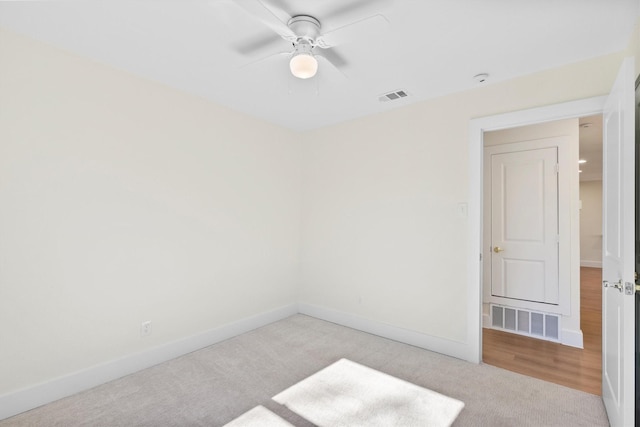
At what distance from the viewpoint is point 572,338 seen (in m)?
3.29

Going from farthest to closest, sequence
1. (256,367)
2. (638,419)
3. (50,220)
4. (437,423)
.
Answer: (256,367) < (50,220) < (437,423) < (638,419)

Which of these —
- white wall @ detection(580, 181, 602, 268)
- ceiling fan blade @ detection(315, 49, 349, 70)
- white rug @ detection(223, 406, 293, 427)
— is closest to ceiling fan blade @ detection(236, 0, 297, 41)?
ceiling fan blade @ detection(315, 49, 349, 70)

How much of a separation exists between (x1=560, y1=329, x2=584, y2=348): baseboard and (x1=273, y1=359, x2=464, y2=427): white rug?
1.94 meters

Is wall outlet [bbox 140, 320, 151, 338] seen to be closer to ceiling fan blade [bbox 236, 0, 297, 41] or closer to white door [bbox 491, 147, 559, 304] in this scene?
ceiling fan blade [bbox 236, 0, 297, 41]

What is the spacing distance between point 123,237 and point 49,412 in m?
1.28

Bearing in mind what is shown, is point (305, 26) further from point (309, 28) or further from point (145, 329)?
point (145, 329)

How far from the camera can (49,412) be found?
2125 mm

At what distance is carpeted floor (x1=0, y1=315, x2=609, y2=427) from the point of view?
6.81ft

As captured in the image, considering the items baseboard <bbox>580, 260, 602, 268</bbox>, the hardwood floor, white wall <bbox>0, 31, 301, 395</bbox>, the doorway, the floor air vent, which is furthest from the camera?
baseboard <bbox>580, 260, 602, 268</bbox>

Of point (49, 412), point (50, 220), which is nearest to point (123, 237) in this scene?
point (50, 220)

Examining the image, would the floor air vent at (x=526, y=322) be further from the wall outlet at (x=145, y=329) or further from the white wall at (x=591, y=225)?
the white wall at (x=591, y=225)

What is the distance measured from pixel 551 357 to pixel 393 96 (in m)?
2.98

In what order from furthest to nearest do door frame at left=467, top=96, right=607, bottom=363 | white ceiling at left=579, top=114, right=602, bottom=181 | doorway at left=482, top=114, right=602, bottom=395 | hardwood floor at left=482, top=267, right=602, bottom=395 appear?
white ceiling at left=579, top=114, right=602, bottom=181, door frame at left=467, top=96, right=607, bottom=363, doorway at left=482, top=114, right=602, bottom=395, hardwood floor at left=482, top=267, right=602, bottom=395

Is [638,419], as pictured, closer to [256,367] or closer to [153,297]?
[256,367]
